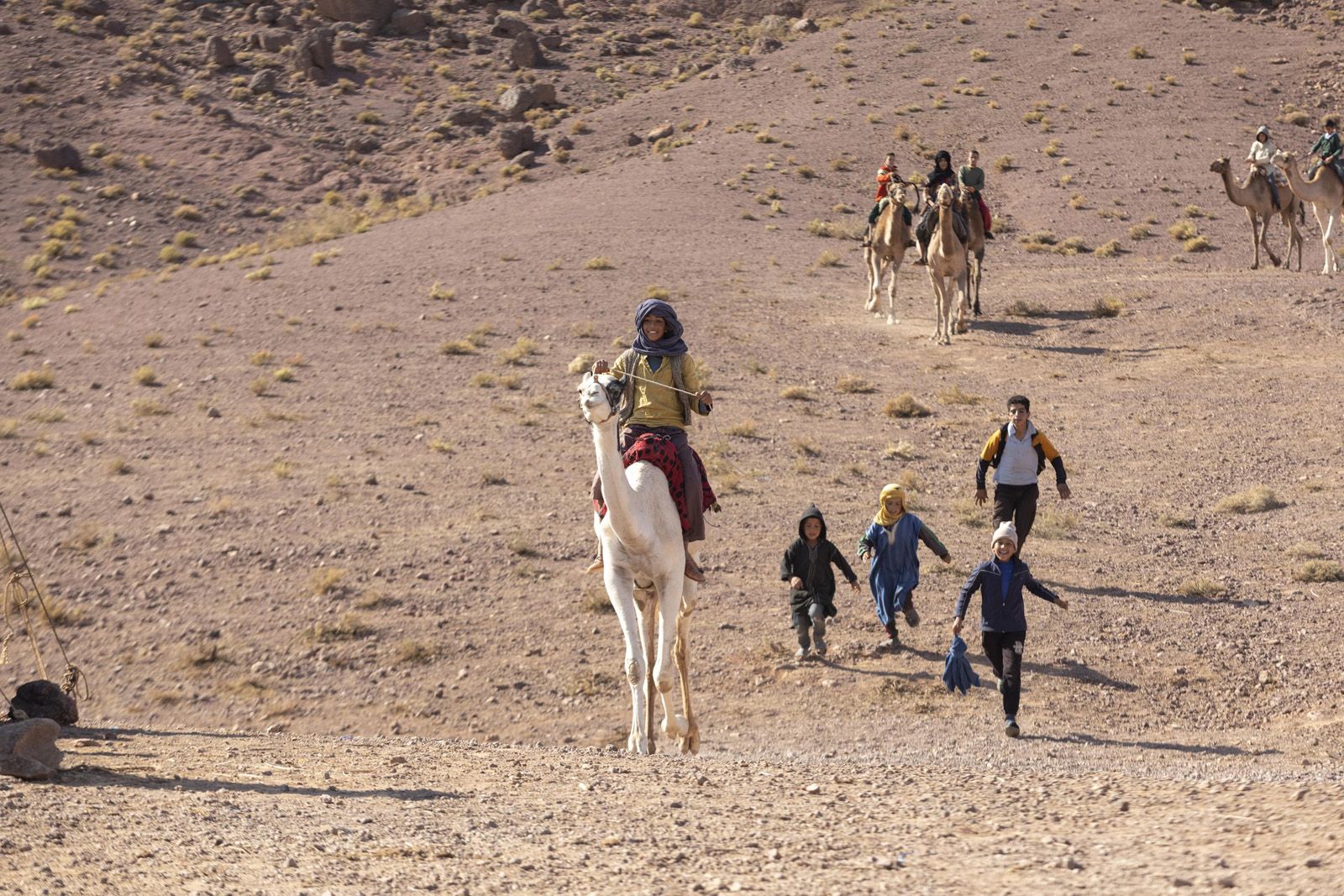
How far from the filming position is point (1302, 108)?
157 feet

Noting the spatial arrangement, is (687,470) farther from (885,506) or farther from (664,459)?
(885,506)

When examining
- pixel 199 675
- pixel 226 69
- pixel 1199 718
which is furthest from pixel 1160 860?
pixel 226 69

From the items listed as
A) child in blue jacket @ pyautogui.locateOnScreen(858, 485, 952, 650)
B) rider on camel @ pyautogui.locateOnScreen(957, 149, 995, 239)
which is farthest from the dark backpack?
rider on camel @ pyautogui.locateOnScreen(957, 149, 995, 239)

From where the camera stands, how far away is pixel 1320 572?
1401 cm

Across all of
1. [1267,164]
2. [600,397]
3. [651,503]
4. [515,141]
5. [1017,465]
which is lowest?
[1017,465]

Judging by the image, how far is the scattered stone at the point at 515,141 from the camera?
4953 cm

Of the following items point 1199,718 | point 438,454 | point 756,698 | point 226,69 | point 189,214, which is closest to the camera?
point 1199,718

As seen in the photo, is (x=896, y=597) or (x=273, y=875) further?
(x=896, y=597)

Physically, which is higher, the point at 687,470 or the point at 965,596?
the point at 687,470

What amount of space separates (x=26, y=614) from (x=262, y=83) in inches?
1976

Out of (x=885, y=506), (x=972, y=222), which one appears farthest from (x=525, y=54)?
(x=885, y=506)

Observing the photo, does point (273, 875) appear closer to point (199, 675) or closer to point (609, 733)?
point (609, 733)

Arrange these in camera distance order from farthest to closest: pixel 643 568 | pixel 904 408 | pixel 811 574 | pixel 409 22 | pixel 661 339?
pixel 409 22 → pixel 904 408 → pixel 811 574 → pixel 661 339 → pixel 643 568

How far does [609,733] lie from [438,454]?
8561mm
